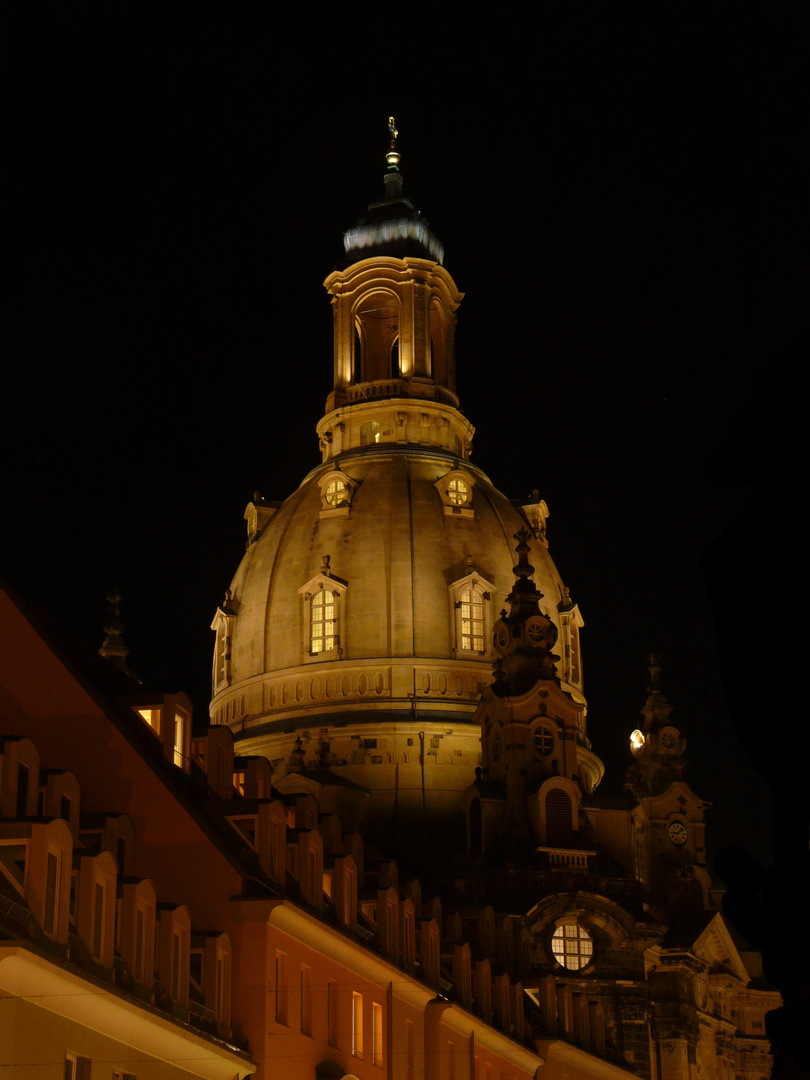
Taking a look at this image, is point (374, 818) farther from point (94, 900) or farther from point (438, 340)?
point (94, 900)

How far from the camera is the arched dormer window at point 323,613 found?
3932 inches

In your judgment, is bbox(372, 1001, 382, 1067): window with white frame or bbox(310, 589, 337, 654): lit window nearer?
bbox(372, 1001, 382, 1067): window with white frame

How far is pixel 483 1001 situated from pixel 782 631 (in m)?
55.4

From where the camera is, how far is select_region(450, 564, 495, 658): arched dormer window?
100188mm

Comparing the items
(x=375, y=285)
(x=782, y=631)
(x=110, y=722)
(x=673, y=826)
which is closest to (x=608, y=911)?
(x=673, y=826)

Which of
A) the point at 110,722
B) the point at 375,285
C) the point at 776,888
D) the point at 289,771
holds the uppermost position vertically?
the point at 375,285

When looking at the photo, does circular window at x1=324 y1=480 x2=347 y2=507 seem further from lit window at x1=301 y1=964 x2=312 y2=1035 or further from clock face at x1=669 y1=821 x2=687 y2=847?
lit window at x1=301 y1=964 x2=312 y2=1035

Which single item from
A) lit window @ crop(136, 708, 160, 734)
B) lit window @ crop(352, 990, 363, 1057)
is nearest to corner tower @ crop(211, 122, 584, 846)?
lit window @ crop(352, 990, 363, 1057)

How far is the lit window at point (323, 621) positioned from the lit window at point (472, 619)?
21.2 feet

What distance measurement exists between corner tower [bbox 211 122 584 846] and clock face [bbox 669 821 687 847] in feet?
31.1

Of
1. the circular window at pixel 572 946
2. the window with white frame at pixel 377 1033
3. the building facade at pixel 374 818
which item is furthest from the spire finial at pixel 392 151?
the window with white frame at pixel 377 1033

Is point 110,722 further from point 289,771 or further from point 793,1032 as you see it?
point 289,771

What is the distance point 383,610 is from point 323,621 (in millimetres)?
3131

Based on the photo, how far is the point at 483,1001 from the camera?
200 ft
